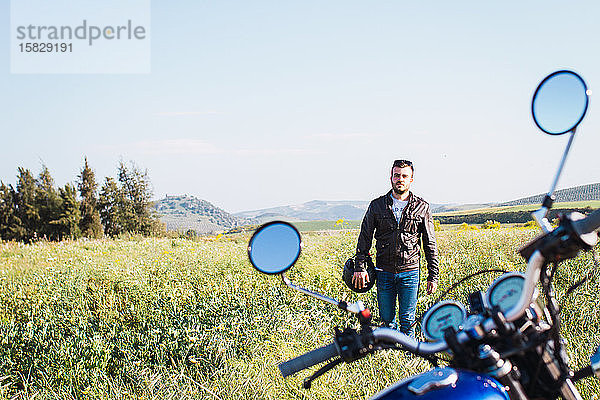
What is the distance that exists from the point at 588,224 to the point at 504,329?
0.37 m

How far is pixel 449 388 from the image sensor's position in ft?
4.47

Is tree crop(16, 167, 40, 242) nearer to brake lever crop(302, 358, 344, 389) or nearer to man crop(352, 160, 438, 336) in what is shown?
man crop(352, 160, 438, 336)

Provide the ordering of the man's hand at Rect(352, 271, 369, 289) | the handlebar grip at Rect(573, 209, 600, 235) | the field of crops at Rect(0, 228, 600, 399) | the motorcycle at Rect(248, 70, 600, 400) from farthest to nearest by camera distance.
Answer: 1. the man's hand at Rect(352, 271, 369, 289)
2. the field of crops at Rect(0, 228, 600, 399)
3. the motorcycle at Rect(248, 70, 600, 400)
4. the handlebar grip at Rect(573, 209, 600, 235)

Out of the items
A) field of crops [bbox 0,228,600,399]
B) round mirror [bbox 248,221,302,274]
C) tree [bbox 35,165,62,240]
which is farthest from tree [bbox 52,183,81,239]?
round mirror [bbox 248,221,302,274]

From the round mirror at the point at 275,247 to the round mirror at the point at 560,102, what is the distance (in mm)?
948

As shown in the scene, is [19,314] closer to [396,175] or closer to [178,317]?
[178,317]

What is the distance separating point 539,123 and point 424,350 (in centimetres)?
89

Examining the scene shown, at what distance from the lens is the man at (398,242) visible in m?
4.73

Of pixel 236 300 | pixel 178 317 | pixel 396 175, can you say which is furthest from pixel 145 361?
pixel 396 175

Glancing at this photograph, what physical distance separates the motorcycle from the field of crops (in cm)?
243

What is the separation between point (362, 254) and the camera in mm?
4883

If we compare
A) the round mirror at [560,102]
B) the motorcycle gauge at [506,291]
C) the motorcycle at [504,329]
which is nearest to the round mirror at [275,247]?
the motorcycle at [504,329]

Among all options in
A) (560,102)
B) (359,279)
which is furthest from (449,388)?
(359,279)

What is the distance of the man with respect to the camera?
4.73 meters
